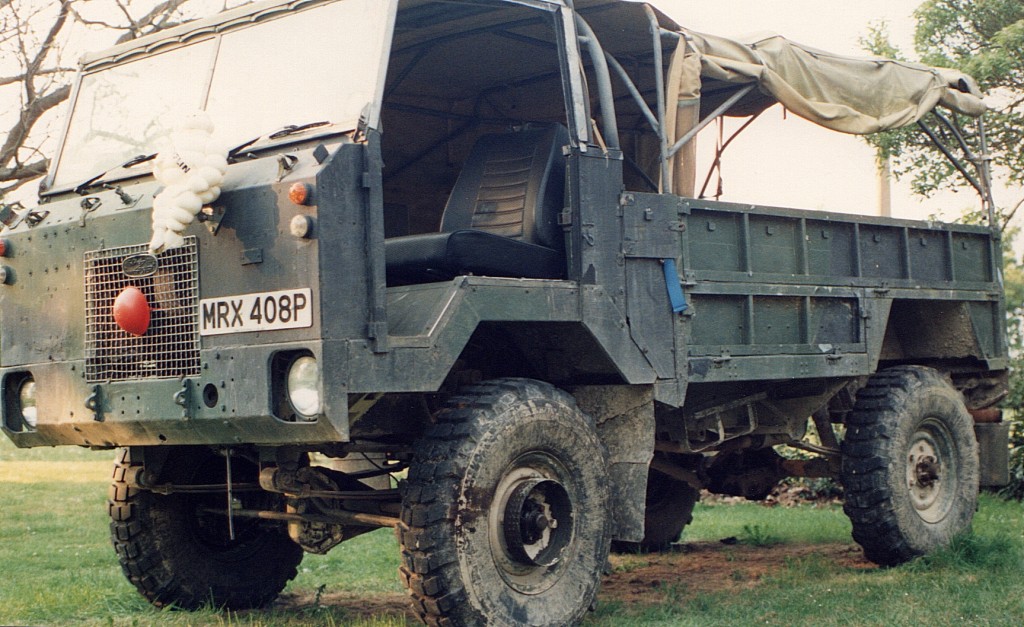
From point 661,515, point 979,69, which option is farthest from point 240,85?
point 979,69

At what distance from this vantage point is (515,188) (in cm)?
725

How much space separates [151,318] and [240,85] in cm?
127

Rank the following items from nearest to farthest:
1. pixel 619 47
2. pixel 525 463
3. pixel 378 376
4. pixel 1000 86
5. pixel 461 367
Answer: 1. pixel 378 376
2. pixel 525 463
3. pixel 461 367
4. pixel 619 47
5. pixel 1000 86

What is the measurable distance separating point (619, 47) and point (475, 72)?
0.97 m

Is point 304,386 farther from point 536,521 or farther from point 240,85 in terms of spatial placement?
point 240,85

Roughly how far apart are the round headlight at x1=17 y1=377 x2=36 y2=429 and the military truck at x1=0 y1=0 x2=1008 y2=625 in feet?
0.05

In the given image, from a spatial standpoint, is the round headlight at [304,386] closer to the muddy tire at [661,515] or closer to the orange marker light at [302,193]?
the orange marker light at [302,193]

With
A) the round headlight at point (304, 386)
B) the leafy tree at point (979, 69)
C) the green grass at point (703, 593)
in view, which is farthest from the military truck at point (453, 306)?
the leafy tree at point (979, 69)

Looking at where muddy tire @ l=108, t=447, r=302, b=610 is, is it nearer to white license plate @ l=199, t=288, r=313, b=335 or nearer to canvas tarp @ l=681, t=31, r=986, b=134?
white license plate @ l=199, t=288, r=313, b=335

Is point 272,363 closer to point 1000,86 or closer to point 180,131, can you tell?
point 180,131

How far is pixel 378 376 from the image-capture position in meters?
Answer: 5.46

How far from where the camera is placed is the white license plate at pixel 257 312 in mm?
5363

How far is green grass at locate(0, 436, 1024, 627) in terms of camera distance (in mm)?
6691

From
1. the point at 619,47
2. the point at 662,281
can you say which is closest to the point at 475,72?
the point at 619,47
